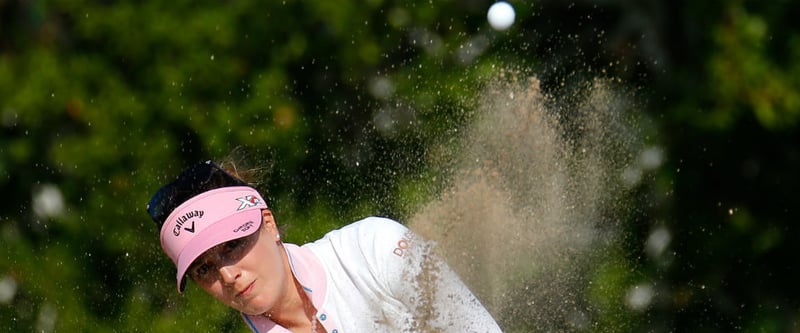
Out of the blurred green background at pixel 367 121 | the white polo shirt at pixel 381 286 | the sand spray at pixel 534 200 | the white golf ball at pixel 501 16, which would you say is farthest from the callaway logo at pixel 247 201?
the white golf ball at pixel 501 16

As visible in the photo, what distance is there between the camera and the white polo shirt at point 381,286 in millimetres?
2781

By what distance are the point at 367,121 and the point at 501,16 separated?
2.09 ft

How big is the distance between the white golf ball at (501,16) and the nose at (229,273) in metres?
2.64

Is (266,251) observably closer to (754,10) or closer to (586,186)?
(586,186)

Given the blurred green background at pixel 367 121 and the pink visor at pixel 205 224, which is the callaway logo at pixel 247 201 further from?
the blurred green background at pixel 367 121

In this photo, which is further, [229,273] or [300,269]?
[300,269]

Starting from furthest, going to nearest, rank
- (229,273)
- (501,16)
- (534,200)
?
1. (501,16)
2. (534,200)
3. (229,273)

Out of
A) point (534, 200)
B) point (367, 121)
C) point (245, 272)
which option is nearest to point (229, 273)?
point (245, 272)

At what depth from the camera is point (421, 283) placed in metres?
2.79

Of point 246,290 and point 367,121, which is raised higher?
point 367,121

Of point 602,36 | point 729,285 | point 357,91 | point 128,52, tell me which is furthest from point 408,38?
point 729,285

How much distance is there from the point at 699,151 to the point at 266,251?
2.87m

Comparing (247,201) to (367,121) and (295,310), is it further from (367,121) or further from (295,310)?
(367,121)

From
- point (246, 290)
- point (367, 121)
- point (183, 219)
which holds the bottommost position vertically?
point (246, 290)
